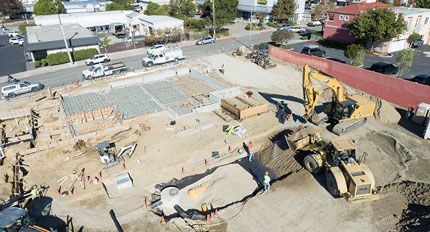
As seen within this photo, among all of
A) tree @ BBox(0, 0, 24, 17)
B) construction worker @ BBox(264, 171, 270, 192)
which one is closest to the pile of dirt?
construction worker @ BBox(264, 171, 270, 192)

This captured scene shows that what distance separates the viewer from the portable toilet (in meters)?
20.2

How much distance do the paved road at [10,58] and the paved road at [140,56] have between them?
490cm

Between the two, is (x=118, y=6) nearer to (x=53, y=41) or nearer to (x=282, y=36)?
(x=53, y=41)

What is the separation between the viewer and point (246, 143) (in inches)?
763

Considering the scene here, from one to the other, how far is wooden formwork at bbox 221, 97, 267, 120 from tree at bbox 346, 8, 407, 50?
2141 cm

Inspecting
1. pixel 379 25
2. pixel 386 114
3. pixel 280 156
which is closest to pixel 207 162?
pixel 280 156

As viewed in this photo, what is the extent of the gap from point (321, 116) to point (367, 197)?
8.24m

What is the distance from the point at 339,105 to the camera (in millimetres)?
19375

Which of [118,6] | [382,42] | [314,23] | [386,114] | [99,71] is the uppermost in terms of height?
[118,6]

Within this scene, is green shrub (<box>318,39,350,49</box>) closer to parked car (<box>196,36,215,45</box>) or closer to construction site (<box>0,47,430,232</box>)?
parked car (<box>196,36,215,45</box>)

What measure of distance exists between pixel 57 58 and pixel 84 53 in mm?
A: 3244

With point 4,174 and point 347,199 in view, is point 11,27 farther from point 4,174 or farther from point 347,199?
point 347,199

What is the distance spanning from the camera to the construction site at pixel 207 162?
1365 cm

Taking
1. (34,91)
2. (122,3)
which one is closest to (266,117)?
(34,91)
